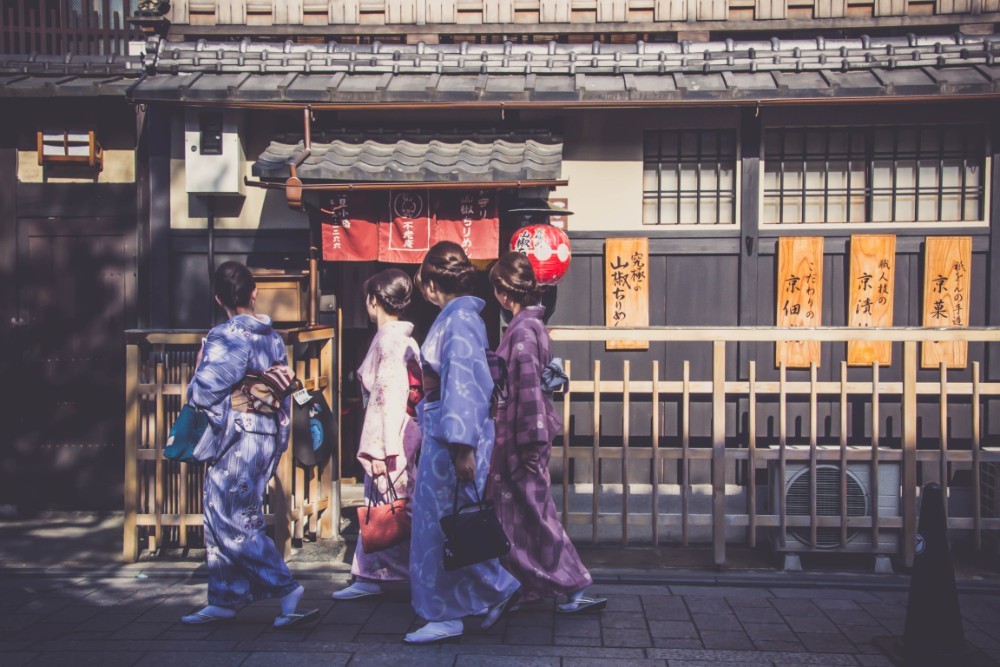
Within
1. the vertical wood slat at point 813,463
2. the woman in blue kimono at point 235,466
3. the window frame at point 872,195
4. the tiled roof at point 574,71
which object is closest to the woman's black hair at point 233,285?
the woman in blue kimono at point 235,466

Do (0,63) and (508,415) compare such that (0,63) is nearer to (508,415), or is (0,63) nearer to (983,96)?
(508,415)

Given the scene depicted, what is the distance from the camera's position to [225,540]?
4.91 m

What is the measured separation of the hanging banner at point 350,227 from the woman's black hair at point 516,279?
2.65 m

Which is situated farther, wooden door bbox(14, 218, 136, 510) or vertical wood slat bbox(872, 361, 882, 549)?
wooden door bbox(14, 218, 136, 510)

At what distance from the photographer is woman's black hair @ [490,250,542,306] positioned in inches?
206

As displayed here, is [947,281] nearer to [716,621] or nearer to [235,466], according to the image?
[716,621]

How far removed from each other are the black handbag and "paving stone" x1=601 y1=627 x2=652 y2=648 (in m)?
0.95

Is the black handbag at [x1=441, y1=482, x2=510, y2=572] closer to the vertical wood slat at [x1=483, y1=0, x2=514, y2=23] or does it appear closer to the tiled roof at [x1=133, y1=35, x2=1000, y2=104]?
the tiled roof at [x1=133, y1=35, x2=1000, y2=104]

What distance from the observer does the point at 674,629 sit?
5074 mm

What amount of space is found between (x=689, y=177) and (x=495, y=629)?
506 cm

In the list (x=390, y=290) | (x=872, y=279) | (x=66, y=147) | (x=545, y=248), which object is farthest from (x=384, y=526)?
(x=66, y=147)

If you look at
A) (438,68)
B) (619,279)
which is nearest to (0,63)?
(438,68)

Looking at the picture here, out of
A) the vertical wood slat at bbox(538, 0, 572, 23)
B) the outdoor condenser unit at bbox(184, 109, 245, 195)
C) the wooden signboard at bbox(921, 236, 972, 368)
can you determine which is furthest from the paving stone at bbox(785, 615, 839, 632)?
the outdoor condenser unit at bbox(184, 109, 245, 195)

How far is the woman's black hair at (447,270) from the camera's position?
16.3ft
